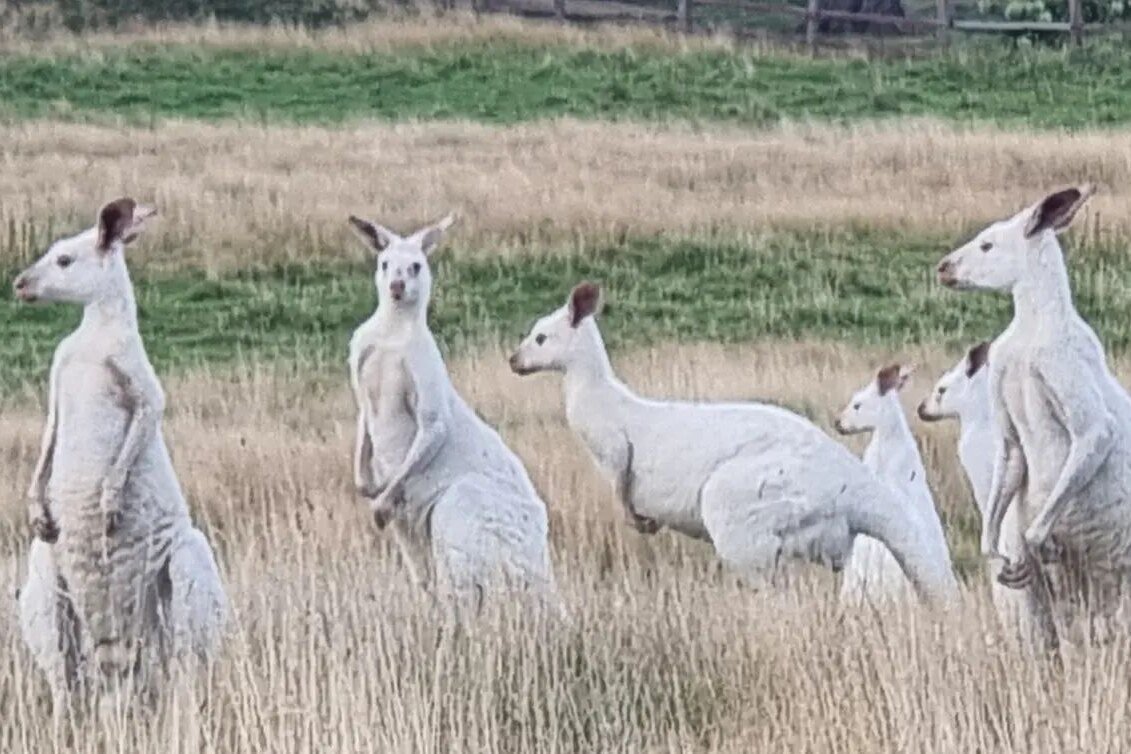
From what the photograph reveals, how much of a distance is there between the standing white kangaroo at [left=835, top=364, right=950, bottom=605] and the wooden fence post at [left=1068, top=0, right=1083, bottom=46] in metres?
23.6

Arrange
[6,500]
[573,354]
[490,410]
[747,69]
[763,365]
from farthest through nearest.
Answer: [747,69], [763,365], [490,410], [6,500], [573,354]

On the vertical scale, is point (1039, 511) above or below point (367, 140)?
above

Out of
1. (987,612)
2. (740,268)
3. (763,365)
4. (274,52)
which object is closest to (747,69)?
(274,52)

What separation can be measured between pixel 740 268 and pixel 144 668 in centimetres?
1129

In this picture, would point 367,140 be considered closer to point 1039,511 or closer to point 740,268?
point 740,268

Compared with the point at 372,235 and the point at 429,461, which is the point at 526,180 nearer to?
the point at 372,235

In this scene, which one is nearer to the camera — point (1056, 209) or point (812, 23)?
point (1056, 209)

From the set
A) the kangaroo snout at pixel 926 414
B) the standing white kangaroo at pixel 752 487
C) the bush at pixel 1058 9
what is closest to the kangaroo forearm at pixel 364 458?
Result: the standing white kangaroo at pixel 752 487

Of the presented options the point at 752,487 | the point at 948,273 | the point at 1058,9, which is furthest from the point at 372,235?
the point at 1058,9

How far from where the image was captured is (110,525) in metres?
6.88

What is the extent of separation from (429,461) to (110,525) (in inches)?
55.6

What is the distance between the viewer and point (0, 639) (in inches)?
290

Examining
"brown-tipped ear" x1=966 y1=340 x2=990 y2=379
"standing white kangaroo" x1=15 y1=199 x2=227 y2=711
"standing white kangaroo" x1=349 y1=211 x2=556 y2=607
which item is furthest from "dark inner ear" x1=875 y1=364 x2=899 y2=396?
"standing white kangaroo" x1=15 y1=199 x2=227 y2=711

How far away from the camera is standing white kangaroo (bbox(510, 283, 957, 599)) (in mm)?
8164
